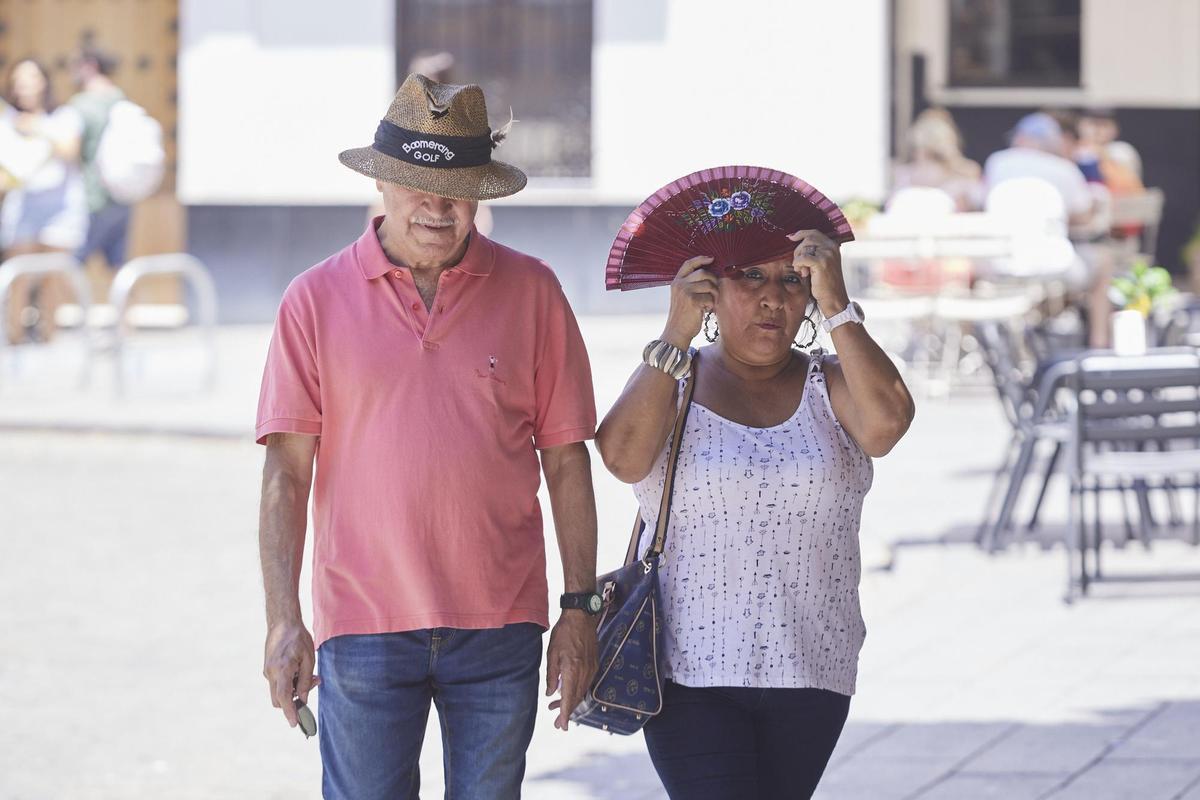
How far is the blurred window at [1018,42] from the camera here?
21.4 metres

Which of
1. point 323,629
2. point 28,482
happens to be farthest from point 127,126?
point 323,629

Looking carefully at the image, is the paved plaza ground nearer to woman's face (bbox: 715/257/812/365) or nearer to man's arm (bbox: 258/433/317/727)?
woman's face (bbox: 715/257/812/365)

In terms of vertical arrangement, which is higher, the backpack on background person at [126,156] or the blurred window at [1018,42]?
the blurred window at [1018,42]

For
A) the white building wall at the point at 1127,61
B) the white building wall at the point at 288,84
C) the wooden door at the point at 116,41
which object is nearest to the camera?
the white building wall at the point at 288,84

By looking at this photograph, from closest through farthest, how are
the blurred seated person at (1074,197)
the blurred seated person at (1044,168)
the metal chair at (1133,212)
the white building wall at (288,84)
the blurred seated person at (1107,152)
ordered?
the blurred seated person at (1074,197) < the blurred seated person at (1044,168) < the metal chair at (1133,212) < the blurred seated person at (1107,152) < the white building wall at (288,84)

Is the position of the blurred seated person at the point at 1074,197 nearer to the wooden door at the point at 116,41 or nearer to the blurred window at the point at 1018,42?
the blurred window at the point at 1018,42

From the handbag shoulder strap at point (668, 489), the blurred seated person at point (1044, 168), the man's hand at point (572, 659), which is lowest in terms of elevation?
the man's hand at point (572, 659)

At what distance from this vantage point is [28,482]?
1087 centimetres

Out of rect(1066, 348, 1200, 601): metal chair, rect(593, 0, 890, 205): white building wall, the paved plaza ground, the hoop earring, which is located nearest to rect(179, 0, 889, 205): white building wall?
rect(593, 0, 890, 205): white building wall

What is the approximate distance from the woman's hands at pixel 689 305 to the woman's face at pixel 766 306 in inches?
2.5

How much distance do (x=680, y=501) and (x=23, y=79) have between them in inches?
514

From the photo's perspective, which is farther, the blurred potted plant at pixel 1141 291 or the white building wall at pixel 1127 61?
the white building wall at pixel 1127 61

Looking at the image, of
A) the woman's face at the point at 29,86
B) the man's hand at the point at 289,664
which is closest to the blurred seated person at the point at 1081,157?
the woman's face at the point at 29,86

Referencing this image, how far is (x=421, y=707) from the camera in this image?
358 centimetres
